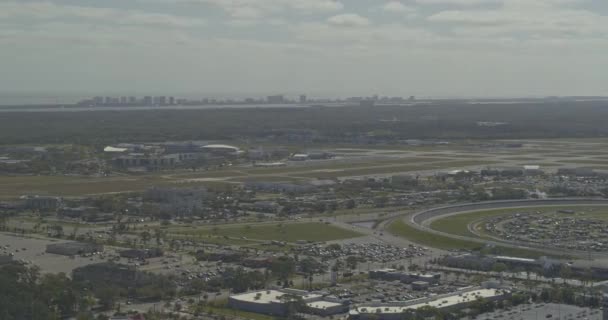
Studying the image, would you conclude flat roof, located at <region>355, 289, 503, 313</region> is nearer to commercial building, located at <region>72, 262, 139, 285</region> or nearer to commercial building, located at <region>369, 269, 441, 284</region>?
commercial building, located at <region>369, 269, 441, 284</region>

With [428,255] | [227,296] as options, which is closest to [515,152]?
[428,255]

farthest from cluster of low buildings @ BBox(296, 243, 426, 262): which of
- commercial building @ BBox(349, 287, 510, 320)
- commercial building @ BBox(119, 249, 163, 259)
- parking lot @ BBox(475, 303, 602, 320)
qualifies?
parking lot @ BBox(475, 303, 602, 320)

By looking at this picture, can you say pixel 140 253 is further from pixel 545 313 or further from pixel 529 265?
pixel 545 313

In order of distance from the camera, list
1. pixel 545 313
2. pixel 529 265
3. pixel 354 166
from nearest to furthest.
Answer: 1. pixel 545 313
2. pixel 529 265
3. pixel 354 166

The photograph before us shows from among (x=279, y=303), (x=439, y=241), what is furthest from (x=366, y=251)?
(x=279, y=303)

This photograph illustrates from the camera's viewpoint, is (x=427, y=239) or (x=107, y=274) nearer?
(x=107, y=274)

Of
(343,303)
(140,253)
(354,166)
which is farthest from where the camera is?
(354,166)

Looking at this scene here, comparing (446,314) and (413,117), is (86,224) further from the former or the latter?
(413,117)
